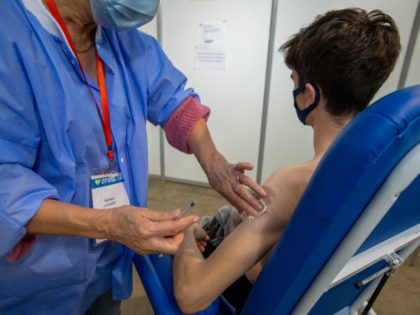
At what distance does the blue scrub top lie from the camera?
527 mm

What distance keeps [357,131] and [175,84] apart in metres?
0.69

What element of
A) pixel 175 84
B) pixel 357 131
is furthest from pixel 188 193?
Result: pixel 357 131

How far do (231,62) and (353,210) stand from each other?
220cm

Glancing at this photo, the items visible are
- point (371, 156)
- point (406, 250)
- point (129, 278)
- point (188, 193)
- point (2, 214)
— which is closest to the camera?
point (371, 156)

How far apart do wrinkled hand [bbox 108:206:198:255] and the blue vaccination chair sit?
20 centimetres

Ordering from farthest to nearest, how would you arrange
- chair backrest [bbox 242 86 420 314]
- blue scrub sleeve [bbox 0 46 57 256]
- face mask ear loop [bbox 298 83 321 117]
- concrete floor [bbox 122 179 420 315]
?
concrete floor [bbox 122 179 420 315] → face mask ear loop [bbox 298 83 321 117] → blue scrub sleeve [bbox 0 46 57 256] → chair backrest [bbox 242 86 420 314]

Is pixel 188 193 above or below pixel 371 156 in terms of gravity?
below

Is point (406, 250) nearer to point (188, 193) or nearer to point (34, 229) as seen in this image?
point (34, 229)

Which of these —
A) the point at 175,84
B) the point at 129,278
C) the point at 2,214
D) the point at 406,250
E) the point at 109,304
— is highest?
the point at 175,84

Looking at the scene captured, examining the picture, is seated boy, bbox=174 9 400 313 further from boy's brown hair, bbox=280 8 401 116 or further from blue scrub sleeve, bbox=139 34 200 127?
blue scrub sleeve, bbox=139 34 200 127

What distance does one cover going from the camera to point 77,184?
66 centimetres

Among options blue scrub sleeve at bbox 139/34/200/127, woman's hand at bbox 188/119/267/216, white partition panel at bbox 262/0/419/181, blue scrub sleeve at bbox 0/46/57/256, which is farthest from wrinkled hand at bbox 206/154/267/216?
white partition panel at bbox 262/0/419/181

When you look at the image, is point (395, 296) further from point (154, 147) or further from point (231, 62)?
point (154, 147)

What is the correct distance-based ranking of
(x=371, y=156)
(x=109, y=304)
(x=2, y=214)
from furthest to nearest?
(x=109, y=304) < (x=2, y=214) < (x=371, y=156)
